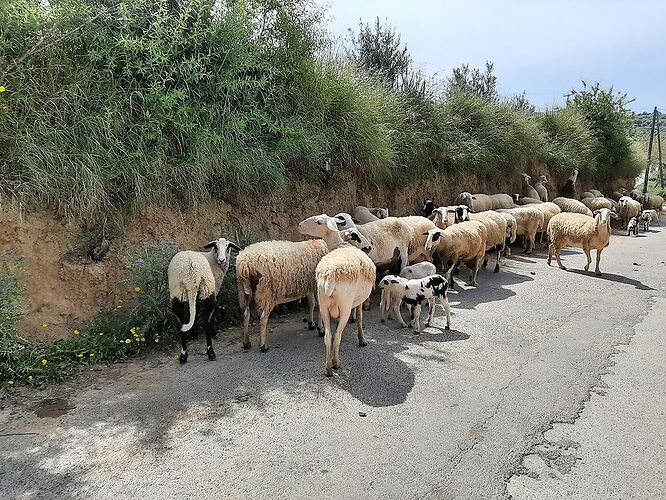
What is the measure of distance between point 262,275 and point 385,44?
10.8m

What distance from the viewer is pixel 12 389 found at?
4.24 metres

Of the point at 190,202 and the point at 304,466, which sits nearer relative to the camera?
the point at 304,466

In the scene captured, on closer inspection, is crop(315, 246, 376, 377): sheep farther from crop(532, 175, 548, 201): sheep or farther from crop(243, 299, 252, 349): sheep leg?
crop(532, 175, 548, 201): sheep

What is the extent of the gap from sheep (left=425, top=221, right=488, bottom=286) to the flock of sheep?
0.06 feet

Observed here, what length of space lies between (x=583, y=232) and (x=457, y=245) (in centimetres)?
332

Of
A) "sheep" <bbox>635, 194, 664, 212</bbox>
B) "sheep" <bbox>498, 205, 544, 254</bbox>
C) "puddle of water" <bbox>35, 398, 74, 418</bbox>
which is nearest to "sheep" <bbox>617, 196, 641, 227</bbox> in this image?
"sheep" <bbox>635, 194, 664, 212</bbox>

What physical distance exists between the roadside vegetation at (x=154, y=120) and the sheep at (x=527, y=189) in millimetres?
7100

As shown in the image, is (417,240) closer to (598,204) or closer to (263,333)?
(263,333)

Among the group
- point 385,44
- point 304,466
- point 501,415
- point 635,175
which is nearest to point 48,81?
point 304,466

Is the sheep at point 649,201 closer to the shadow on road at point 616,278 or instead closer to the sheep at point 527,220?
the sheep at point 527,220

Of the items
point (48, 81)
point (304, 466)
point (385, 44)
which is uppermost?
point (385, 44)

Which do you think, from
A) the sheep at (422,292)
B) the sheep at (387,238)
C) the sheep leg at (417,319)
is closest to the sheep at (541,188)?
the sheep at (387,238)

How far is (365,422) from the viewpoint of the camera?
12.7 ft

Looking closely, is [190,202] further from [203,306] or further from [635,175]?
[635,175]
